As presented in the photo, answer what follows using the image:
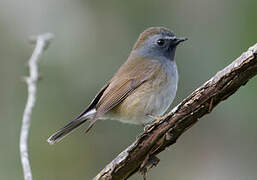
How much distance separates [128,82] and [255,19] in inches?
91.6

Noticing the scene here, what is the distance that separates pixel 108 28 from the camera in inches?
336

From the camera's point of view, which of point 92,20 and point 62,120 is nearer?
point 62,120

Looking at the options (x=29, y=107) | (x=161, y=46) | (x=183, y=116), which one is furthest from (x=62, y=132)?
(x=183, y=116)

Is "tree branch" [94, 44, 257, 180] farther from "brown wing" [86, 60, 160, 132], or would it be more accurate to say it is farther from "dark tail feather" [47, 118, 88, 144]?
"dark tail feather" [47, 118, 88, 144]

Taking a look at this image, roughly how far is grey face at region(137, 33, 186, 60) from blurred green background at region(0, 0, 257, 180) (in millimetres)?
1363

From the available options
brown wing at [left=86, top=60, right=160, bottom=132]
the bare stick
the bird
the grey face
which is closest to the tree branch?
the bare stick

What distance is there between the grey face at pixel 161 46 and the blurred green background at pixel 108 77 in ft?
4.47

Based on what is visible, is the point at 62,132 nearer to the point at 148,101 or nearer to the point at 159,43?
the point at 148,101

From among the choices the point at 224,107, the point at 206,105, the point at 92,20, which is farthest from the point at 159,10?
the point at 206,105

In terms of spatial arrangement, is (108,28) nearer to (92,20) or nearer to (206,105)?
(92,20)

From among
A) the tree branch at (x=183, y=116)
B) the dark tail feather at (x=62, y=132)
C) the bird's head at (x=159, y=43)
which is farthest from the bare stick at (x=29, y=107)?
the bird's head at (x=159, y=43)

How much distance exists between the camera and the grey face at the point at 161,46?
6297 millimetres

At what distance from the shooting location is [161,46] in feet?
20.8

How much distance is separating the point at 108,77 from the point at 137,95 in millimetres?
2424
